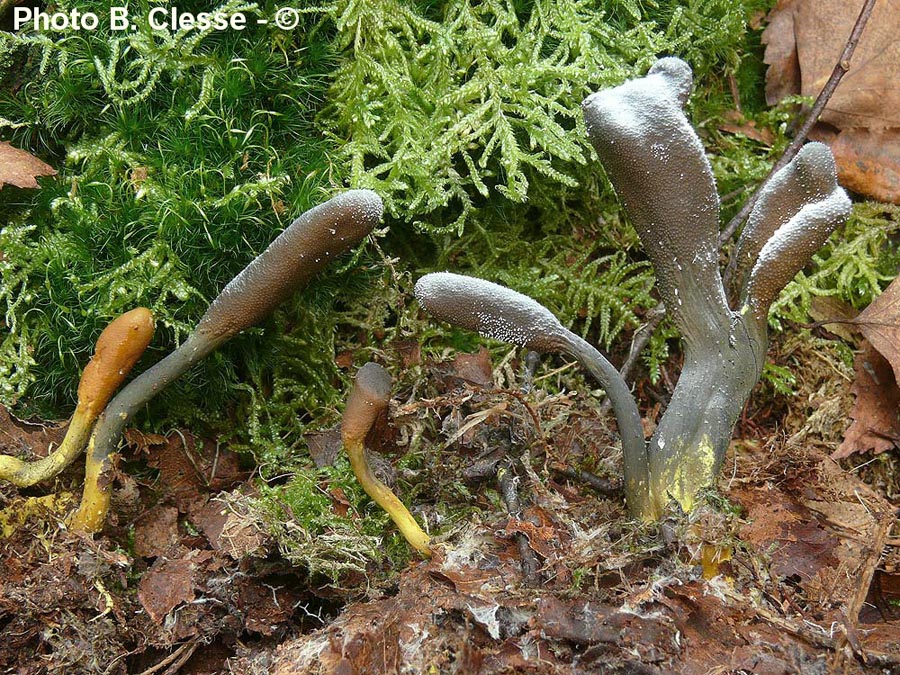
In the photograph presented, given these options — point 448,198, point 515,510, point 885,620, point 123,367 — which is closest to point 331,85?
point 448,198

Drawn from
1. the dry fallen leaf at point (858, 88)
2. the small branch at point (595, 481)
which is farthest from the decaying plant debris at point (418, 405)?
the dry fallen leaf at point (858, 88)

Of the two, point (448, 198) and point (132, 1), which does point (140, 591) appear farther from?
point (132, 1)

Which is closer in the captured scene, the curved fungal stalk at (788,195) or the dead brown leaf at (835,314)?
the curved fungal stalk at (788,195)

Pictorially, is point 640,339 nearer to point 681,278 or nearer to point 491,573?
point 681,278

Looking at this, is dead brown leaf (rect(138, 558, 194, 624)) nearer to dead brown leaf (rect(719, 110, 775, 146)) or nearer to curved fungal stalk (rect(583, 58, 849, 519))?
curved fungal stalk (rect(583, 58, 849, 519))

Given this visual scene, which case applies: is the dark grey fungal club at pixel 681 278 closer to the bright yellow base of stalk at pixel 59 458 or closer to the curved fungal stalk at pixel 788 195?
the curved fungal stalk at pixel 788 195

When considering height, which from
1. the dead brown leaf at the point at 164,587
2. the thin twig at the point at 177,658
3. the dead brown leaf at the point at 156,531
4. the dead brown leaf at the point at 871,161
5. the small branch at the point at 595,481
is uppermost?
the dead brown leaf at the point at 871,161

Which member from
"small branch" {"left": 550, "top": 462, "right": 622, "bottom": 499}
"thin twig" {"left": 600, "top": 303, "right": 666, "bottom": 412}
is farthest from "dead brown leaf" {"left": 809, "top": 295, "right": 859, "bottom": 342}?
"small branch" {"left": 550, "top": 462, "right": 622, "bottom": 499}
